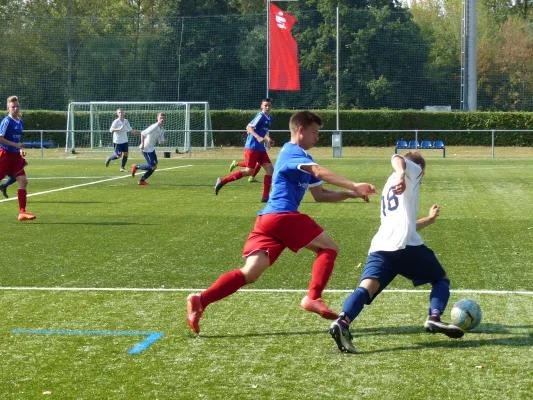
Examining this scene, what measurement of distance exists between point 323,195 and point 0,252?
532cm

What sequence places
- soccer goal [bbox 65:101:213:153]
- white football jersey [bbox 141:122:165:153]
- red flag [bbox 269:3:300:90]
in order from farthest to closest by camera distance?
1. soccer goal [bbox 65:101:213:153]
2. red flag [bbox 269:3:300:90]
3. white football jersey [bbox 141:122:165:153]

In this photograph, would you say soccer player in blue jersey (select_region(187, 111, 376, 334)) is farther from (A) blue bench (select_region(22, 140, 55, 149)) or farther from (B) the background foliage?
(B) the background foliage

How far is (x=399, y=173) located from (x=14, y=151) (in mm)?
10295

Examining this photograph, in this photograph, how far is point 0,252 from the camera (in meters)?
10.8

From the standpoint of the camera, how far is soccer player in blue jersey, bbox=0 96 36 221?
1438cm

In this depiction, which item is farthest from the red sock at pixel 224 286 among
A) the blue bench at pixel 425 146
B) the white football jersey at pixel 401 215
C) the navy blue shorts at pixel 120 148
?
the blue bench at pixel 425 146

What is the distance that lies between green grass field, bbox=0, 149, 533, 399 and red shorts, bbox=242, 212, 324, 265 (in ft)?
2.00

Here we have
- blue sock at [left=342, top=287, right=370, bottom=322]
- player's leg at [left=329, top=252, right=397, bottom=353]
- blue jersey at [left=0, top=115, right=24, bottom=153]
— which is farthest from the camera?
blue jersey at [left=0, top=115, right=24, bottom=153]

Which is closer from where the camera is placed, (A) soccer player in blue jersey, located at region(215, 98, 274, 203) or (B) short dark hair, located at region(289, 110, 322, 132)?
(B) short dark hair, located at region(289, 110, 322, 132)

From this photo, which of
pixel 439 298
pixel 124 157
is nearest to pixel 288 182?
pixel 439 298

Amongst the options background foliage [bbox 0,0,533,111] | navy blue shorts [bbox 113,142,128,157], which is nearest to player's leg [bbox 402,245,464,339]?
navy blue shorts [bbox 113,142,128,157]

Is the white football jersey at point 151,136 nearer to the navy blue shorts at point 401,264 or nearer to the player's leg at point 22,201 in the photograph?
the player's leg at point 22,201

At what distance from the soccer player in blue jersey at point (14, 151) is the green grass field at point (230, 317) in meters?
0.40

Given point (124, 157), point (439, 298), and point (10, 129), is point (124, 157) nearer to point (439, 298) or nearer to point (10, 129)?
point (10, 129)
